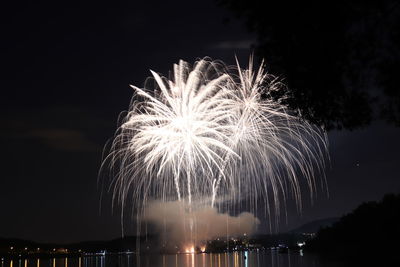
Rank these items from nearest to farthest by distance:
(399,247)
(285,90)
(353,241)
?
(285,90) < (399,247) < (353,241)

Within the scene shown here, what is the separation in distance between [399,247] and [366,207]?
37.5 metres

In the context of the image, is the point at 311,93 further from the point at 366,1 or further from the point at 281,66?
the point at 366,1

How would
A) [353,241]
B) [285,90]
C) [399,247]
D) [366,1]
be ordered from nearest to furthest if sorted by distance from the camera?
[366,1]
[285,90]
[399,247]
[353,241]

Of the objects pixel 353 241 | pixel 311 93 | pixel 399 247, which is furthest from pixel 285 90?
pixel 353 241

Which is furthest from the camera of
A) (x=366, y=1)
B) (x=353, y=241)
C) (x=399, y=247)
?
(x=353, y=241)

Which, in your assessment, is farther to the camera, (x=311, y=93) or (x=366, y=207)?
(x=366, y=207)

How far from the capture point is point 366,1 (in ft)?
40.3

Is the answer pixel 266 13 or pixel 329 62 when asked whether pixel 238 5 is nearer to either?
pixel 266 13

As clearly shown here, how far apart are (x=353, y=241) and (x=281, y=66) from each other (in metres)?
108

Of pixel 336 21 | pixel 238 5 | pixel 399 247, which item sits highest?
pixel 238 5

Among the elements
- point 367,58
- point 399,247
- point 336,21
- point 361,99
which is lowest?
point 399,247

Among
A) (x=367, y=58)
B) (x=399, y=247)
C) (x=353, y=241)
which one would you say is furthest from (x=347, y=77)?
(x=353, y=241)

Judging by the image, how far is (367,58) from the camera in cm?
1287

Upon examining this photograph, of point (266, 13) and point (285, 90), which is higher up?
point (266, 13)
